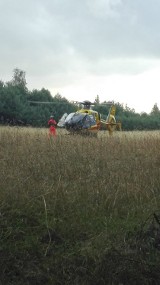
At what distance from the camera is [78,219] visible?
19.0 ft

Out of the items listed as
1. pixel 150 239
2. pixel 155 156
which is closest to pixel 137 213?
pixel 150 239

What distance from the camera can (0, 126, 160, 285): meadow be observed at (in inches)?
193

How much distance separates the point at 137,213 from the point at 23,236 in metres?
1.65

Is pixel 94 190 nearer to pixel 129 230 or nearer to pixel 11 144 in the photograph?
pixel 129 230

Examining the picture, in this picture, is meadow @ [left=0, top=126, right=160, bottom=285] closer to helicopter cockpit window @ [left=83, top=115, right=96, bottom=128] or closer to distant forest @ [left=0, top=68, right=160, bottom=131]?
helicopter cockpit window @ [left=83, top=115, right=96, bottom=128]

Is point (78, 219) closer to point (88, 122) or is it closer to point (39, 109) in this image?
point (88, 122)

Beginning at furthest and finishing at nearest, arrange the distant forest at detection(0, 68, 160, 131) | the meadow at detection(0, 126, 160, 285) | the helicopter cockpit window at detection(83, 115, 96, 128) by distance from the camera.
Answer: the distant forest at detection(0, 68, 160, 131)
the helicopter cockpit window at detection(83, 115, 96, 128)
the meadow at detection(0, 126, 160, 285)

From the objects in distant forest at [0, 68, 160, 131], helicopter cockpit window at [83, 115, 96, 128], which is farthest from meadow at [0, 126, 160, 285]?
distant forest at [0, 68, 160, 131]

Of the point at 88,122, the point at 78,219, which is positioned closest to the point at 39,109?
the point at 88,122

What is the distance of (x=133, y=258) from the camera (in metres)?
5.04

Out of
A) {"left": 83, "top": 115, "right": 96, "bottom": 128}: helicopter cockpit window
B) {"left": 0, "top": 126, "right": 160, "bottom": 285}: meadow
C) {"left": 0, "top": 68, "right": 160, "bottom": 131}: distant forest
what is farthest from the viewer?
{"left": 0, "top": 68, "right": 160, "bottom": 131}: distant forest

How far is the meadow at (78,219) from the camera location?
193 inches

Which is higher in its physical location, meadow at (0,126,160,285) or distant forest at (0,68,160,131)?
distant forest at (0,68,160,131)

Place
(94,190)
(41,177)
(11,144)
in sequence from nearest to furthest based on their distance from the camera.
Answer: (94,190) → (41,177) → (11,144)
